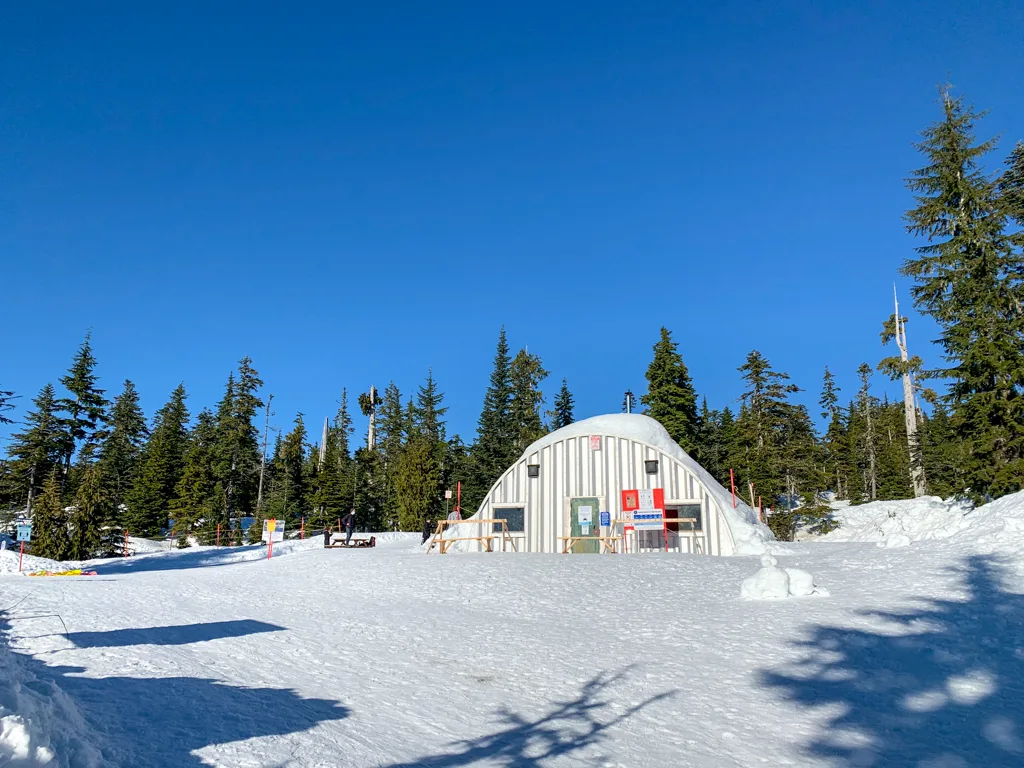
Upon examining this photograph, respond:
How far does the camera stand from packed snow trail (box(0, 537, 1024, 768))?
16.3 ft

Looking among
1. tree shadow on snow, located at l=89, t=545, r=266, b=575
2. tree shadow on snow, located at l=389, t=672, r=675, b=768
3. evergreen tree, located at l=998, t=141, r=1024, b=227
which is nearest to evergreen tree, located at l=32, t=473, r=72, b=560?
tree shadow on snow, located at l=89, t=545, r=266, b=575

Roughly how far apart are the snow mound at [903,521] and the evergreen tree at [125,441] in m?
49.6

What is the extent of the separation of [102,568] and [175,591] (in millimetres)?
12400

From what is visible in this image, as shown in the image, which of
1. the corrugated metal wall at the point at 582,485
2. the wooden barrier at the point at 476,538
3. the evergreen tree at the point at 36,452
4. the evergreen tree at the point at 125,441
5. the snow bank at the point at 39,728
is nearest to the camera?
the snow bank at the point at 39,728

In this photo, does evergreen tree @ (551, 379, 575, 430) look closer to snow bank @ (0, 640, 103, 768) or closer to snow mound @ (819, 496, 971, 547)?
snow mound @ (819, 496, 971, 547)

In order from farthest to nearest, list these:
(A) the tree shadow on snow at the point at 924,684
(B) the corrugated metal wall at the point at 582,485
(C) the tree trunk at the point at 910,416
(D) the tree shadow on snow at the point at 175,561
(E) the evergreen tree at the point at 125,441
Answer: (E) the evergreen tree at the point at 125,441, (C) the tree trunk at the point at 910,416, (D) the tree shadow on snow at the point at 175,561, (B) the corrugated metal wall at the point at 582,485, (A) the tree shadow on snow at the point at 924,684

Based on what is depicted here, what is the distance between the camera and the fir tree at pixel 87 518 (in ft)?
82.4

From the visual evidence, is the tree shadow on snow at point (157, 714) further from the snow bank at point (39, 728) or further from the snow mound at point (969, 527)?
the snow mound at point (969, 527)

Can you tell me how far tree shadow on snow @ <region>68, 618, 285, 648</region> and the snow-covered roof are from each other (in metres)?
14.6

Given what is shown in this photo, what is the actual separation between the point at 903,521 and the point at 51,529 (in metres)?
31.0

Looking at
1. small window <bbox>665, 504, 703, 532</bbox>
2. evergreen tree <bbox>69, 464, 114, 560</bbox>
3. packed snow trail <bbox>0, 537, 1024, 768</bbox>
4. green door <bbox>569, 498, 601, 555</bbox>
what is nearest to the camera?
packed snow trail <bbox>0, 537, 1024, 768</bbox>

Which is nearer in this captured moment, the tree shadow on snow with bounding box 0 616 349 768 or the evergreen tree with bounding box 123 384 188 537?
the tree shadow on snow with bounding box 0 616 349 768

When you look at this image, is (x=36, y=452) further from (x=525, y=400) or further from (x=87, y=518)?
(x=525, y=400)

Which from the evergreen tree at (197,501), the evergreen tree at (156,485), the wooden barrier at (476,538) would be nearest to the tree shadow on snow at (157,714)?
the wooden barrier at (476,538)
